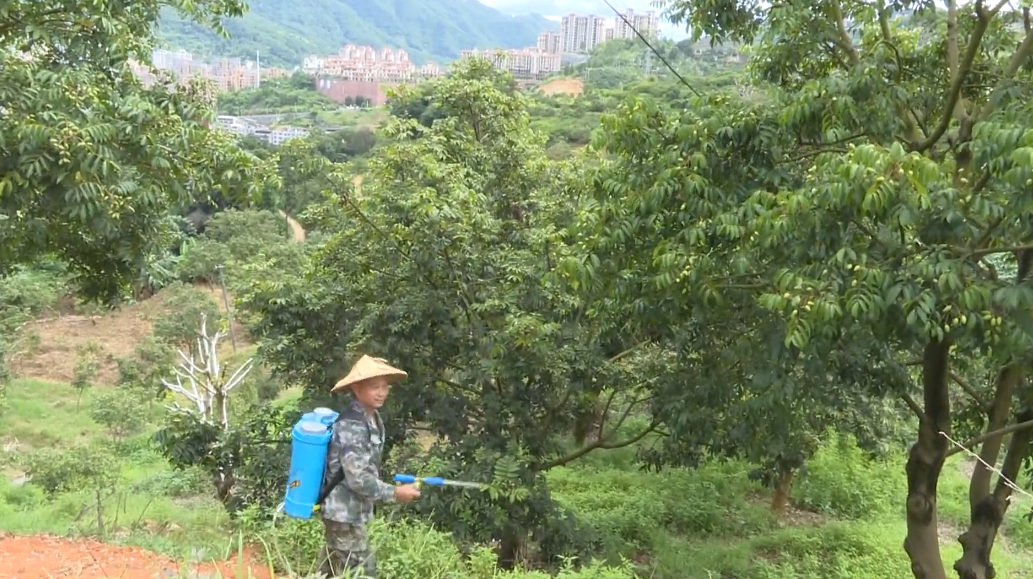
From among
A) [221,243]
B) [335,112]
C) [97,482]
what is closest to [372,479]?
[97,482]

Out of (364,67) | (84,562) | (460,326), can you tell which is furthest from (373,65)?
(84,562)

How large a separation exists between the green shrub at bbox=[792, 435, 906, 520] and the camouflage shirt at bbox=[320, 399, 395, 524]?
25.1ft

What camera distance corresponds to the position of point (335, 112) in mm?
67250

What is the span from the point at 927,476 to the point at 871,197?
295 cm

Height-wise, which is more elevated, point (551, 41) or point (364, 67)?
point (551, 41)

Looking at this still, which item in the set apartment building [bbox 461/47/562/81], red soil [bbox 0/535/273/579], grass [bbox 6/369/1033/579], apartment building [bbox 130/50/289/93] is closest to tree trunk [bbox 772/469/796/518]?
grass [bbox 6/369/1033/579]

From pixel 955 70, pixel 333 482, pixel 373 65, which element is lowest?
pixel 333 482

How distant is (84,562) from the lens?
15.1 feet

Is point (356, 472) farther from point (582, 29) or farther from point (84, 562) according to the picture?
point (582, 29)

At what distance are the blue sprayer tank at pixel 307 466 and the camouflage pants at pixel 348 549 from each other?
208 millimetres

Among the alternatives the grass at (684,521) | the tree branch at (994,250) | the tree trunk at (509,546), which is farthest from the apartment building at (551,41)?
the tree branch at (994,250)

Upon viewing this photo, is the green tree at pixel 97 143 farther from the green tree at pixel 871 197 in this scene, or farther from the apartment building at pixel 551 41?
the apartment building at pixel 551 41

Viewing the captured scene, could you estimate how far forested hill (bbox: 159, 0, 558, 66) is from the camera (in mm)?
117500

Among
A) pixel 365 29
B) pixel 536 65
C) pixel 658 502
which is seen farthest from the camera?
pixel 365 29
